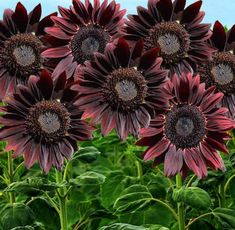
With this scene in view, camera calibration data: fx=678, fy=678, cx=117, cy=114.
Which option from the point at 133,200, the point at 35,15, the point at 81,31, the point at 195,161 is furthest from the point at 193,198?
the point at 35,15

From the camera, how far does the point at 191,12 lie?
5.68 ft

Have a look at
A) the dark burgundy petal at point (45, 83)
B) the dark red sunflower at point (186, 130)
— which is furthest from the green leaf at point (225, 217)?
the dark burgundy petal at point (45, 83)

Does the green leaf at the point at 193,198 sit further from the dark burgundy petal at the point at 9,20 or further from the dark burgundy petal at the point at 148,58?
the dark burgundy petal at the point at 9,20

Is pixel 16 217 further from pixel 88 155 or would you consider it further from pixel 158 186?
pixel 158 186

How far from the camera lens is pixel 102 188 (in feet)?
7.73

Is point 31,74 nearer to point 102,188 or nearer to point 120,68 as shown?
point 120,68

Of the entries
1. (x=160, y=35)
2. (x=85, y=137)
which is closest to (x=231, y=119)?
(x=160, y=35)

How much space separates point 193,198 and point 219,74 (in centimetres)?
33

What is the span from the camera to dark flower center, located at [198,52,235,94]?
173 centimetres

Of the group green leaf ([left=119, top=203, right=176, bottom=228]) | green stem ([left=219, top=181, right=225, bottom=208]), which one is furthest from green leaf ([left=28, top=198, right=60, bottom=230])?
green stem ([left=219, top=181, right=225, bottom=208])

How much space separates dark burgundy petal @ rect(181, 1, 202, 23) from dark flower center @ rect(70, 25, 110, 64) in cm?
20

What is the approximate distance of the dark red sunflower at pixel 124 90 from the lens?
154 cm

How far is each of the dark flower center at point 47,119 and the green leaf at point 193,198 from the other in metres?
0.41

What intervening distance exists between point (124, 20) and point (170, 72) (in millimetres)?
183
